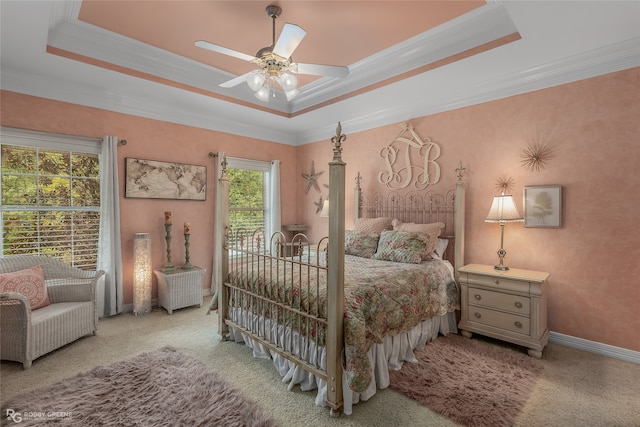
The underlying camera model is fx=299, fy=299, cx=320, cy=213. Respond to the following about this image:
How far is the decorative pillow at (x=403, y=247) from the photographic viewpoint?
3.26m

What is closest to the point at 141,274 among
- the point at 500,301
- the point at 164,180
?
the point at 164,180

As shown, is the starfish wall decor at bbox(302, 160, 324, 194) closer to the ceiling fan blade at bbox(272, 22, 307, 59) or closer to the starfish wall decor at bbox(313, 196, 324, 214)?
the starfish wall decor at bbox(313, 196, 324, 214)

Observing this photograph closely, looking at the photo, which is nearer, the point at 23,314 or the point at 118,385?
the point at 118,385

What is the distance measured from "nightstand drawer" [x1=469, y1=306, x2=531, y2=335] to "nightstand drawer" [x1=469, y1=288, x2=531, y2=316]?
0.05m

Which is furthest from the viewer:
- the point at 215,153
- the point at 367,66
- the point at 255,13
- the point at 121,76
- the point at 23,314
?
the point at 215,153

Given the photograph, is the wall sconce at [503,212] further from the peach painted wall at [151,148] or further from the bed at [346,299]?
the peach painted wall at [151,148]

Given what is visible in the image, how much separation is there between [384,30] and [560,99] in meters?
1.90

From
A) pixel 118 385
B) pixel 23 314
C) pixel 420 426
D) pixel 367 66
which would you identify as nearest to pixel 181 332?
pixel 118 385

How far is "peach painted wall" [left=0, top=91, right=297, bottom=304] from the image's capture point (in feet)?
10.9

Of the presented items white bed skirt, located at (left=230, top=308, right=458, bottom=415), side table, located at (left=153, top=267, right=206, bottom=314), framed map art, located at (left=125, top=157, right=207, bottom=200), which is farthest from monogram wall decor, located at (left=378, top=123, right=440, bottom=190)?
side table, located at (left=153, top=267, right=206, bottom=314)

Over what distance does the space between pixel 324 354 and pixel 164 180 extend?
11.1 ft

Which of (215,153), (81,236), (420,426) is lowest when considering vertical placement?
(420,426)

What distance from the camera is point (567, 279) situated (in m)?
2.97

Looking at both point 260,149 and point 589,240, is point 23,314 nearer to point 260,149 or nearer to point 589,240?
point 260,149
